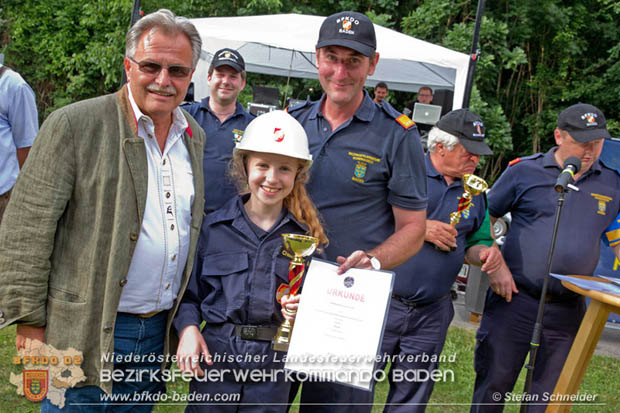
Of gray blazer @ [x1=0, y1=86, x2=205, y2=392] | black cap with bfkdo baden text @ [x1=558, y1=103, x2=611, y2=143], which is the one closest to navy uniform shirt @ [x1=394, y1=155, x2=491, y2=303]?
black cap with bfkdo baden text @ [x1=558, y1=103, x2=611, y2=143]

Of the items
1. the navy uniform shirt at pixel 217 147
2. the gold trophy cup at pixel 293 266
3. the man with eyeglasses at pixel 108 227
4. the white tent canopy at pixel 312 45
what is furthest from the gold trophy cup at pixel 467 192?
the white tent canopy at pixel 312 45

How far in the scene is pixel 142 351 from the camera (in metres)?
2.36

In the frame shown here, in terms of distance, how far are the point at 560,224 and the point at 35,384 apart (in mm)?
3337

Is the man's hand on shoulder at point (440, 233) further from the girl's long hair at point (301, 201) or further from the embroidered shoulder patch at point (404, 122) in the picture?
the girl's long hair at point (301, 201)

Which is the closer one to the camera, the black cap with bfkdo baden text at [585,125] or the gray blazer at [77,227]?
the gray blazer at [77,227]

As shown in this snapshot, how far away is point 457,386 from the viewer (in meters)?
5.20

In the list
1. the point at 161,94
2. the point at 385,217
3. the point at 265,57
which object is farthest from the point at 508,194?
the point at 265,57

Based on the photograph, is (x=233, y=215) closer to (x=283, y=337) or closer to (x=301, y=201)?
(x=301, y=201)

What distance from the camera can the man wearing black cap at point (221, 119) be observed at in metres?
4.60

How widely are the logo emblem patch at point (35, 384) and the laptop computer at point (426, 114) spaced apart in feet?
27.7

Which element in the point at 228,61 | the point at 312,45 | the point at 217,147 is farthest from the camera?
the point at 312,45

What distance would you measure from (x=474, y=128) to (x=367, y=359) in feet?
6.86

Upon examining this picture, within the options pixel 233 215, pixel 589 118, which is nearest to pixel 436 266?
pixel 589 118

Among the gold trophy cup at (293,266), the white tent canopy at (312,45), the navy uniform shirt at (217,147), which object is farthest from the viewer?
the white tent canopy at (312,45)
